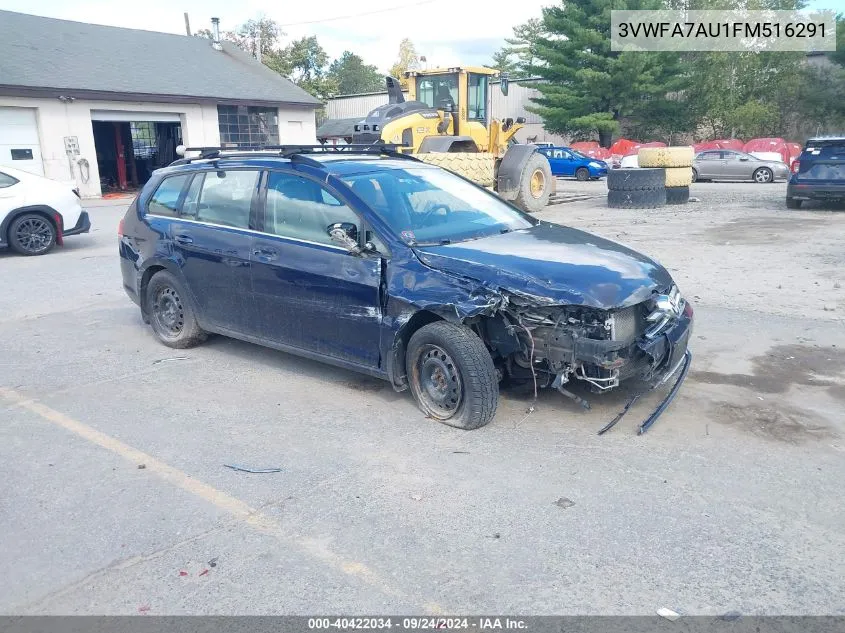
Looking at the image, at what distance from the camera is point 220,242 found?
5.95 meters

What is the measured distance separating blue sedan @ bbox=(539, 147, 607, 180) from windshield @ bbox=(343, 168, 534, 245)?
25560 mm

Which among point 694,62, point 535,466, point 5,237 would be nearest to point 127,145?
point 5,237

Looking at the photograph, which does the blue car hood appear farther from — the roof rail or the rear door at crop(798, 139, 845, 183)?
the rear door at crop(798, 139, 845, 183)

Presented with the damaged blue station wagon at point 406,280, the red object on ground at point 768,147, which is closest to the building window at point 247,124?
the red object on ground at point 768,147

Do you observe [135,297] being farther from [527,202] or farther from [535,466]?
[527,202]

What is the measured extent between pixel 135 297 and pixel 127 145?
24.2m

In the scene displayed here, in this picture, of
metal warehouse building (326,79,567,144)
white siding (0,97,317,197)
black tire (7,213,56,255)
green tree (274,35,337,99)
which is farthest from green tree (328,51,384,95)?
black tire (7,213,56,255)

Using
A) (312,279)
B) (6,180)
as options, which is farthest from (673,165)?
(312,279)

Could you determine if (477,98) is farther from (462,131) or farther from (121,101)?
(121,101)

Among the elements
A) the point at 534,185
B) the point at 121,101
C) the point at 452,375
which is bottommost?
the point at 452,375

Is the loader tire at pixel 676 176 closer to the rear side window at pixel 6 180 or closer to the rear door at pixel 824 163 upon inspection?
the rear door at pixel 824 163

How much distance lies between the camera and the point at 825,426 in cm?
471

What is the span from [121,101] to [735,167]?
21942 millimetres

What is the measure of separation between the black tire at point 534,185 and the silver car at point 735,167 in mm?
11676
